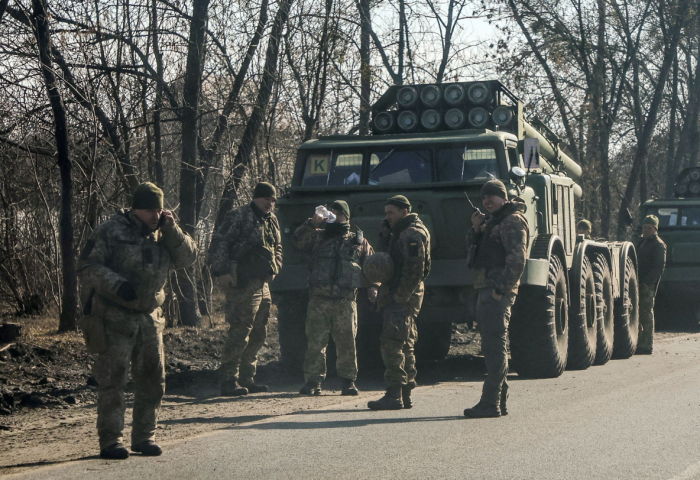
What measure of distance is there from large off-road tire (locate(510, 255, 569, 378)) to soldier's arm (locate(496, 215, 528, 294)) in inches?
86.4

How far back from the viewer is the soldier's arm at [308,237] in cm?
885

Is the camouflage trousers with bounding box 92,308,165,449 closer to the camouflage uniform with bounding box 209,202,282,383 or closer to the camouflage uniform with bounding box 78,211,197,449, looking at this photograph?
the camouflage uniform with bounding box 78,211,197,449

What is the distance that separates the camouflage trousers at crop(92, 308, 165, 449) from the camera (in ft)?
18.9

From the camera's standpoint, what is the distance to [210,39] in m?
14.1

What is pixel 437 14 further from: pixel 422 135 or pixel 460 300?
pixel 460 300

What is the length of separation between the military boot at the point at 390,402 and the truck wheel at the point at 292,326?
2.36m

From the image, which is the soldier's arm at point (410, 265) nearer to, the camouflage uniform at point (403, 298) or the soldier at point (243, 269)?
the camouflage uniform at point (403, 298)

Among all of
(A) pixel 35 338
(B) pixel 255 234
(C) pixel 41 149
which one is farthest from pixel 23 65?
(B) pixel 255 234

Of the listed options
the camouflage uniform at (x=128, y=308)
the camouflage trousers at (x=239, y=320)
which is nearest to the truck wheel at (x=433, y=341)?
the camouflage trousers at (x=239, y=320)

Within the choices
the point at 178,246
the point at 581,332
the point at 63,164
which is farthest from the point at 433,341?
the point at 178,246

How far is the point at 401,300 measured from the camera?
301 inches

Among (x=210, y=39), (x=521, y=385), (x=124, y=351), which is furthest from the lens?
(x=210, y=39)

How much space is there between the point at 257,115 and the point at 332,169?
15.3 feet

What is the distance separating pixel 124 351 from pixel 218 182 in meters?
10.3
